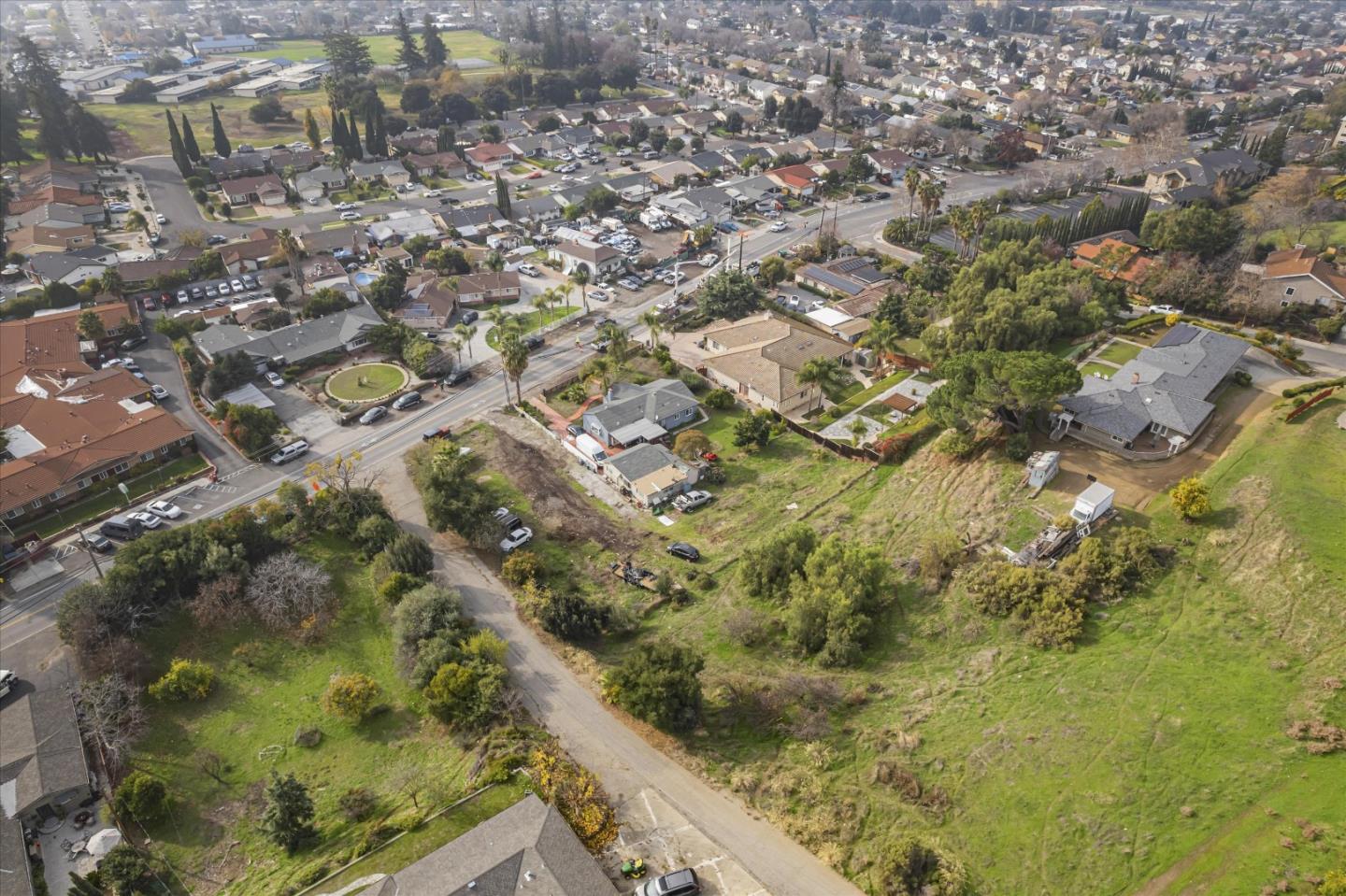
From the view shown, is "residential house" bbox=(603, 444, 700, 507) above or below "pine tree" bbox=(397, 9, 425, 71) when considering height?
below

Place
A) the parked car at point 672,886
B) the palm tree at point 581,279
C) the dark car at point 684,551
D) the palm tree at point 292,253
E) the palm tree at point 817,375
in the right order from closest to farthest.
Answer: the parked car at point 672,886
the dark car at point 684,551
the palm tree at point 817,375
the palm tree at point 581,279
the palm tree at point 292,253

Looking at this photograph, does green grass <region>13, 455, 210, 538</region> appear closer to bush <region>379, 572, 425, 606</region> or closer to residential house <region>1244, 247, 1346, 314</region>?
bush <region>379, 572, 425, 606</region>

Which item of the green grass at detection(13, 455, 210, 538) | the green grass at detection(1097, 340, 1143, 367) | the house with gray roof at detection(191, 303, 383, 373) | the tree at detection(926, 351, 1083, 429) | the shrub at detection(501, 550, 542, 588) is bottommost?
the green grass at detection(13, 455, 210, 538)

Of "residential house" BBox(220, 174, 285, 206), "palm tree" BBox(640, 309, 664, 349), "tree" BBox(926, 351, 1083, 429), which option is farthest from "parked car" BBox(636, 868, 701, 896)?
"residential house" BBox(220, 174, 285, 206)

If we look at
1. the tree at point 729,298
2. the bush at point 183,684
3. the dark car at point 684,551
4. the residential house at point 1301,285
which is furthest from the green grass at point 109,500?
the residential house at point 1301,285

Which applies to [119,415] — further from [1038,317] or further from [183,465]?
[1038,317]

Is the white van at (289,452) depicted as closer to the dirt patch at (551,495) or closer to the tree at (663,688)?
the dirt patch at (551,495)
